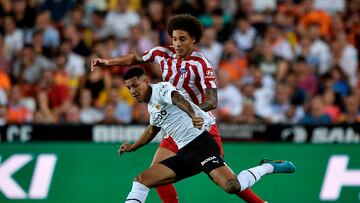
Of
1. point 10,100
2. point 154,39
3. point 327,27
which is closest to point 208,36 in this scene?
point 154,39

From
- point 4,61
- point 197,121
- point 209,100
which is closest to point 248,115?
point 4,61

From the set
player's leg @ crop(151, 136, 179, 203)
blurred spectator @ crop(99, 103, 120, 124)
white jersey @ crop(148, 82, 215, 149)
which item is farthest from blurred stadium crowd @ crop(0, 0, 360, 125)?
white jersey @ crop(148, 82, 215, 149)

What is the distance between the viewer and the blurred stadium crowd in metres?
16.8

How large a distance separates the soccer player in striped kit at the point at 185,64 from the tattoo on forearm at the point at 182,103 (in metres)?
0.41

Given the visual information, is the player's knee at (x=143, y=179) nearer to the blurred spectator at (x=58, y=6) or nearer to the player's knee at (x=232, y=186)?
the player's knee at (x=232, y=186)

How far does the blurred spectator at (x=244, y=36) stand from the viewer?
1827 centimetres

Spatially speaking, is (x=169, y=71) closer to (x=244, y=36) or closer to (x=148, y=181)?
(x=148, y=181)

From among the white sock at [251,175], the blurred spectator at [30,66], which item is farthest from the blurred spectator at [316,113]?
the white sock at [251,175]

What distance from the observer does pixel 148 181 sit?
1064 cm

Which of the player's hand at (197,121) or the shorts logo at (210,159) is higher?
the player's hand at (197,121)

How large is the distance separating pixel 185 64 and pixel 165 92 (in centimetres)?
63

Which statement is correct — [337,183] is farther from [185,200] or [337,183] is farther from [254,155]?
[185,200]

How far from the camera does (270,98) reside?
56.1 feet

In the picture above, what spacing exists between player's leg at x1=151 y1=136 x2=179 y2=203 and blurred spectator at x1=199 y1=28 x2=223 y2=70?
21.7 feet
